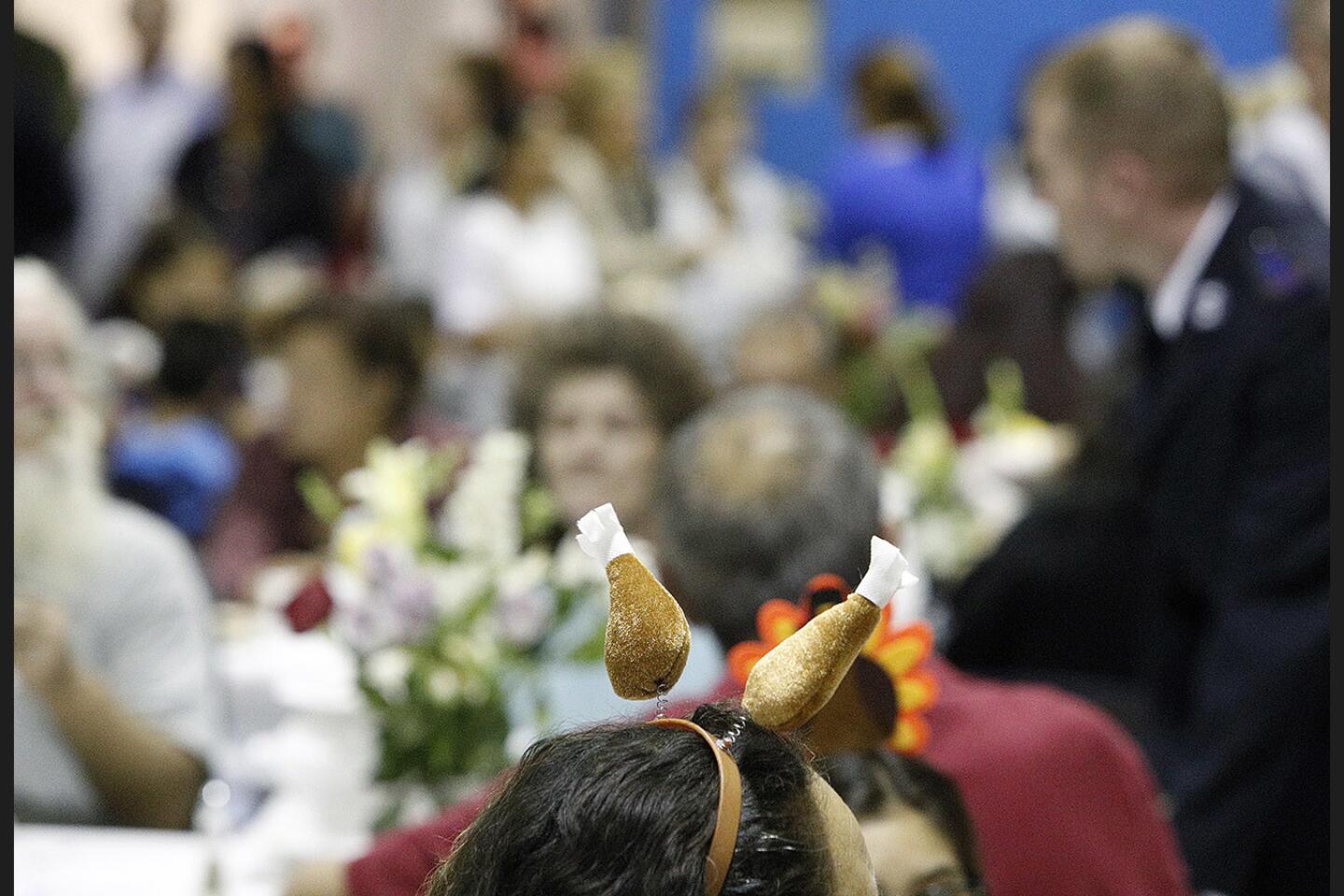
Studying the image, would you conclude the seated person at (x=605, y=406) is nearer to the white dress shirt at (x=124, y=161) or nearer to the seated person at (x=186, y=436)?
the seated person at (x=186, y=436)

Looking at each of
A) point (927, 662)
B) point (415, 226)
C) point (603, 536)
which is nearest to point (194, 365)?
point (415, 226)

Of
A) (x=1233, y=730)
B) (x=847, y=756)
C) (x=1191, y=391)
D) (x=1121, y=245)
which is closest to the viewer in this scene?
(x=847, y=756)

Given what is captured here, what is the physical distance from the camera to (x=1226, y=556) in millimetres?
2762

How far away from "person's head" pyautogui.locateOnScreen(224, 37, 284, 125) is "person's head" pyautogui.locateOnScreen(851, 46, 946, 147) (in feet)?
7.66

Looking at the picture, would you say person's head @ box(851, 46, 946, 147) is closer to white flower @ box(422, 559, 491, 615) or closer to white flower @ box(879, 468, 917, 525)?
white flower @ box(879, 468, 917, 525)

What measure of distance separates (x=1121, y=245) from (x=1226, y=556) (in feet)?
2.04

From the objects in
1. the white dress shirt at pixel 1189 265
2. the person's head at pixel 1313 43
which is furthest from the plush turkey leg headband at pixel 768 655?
the person's head at pixel 1313 43

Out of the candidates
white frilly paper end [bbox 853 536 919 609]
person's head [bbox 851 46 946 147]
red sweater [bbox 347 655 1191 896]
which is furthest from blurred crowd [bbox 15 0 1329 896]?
person's head [bbox 851 46 946 147]

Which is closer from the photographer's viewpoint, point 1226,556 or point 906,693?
point 906,693

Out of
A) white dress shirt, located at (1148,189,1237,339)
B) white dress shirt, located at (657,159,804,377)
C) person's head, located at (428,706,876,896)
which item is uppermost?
person's head, located at (428,706,876,896)

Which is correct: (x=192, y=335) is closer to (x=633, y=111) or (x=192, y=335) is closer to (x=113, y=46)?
(x=633, y=111)

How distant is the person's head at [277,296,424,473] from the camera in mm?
3861

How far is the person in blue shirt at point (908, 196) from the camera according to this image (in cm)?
665

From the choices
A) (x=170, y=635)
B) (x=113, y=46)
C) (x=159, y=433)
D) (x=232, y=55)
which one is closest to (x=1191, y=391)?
(x=170, y=635)
